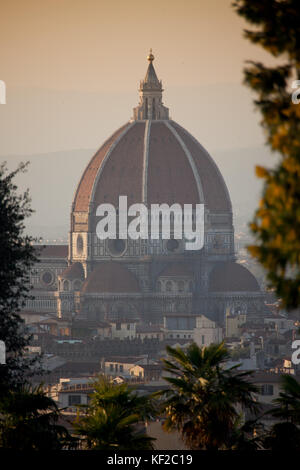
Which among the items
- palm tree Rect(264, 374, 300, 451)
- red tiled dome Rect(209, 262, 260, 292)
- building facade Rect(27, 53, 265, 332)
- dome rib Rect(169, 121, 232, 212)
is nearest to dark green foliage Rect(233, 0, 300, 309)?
palm tree Rect(264, 374, 300, 451)

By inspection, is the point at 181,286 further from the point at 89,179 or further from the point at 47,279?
the point at 47,279

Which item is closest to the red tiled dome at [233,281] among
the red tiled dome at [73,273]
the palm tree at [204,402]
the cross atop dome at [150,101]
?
the red tiled dome at [73,273]

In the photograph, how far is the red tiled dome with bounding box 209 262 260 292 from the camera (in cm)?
12300

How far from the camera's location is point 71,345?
104 meters

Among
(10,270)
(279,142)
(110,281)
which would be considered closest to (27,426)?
(10,270)

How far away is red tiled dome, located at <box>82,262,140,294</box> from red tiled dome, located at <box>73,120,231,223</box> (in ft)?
19.1

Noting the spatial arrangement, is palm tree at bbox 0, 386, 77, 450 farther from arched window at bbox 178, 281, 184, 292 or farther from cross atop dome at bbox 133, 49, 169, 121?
cross atop dome at bbox 133, 49, 169, 121

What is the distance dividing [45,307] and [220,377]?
10414 cm

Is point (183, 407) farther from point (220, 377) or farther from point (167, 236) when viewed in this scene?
point (167, 236)

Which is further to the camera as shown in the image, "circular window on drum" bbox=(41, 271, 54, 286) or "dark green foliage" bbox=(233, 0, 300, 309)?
"circular window on drum" bbox=(41, 271, 54, 286)

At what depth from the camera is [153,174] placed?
12688 centimetres

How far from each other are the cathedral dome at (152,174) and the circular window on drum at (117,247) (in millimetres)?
2175

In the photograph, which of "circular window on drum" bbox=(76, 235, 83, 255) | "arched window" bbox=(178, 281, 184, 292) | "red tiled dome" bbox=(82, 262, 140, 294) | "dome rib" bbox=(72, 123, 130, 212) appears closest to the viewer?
"red tiled dome" bbox=(82, 262, 140, 294)

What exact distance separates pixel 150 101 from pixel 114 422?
337ft
